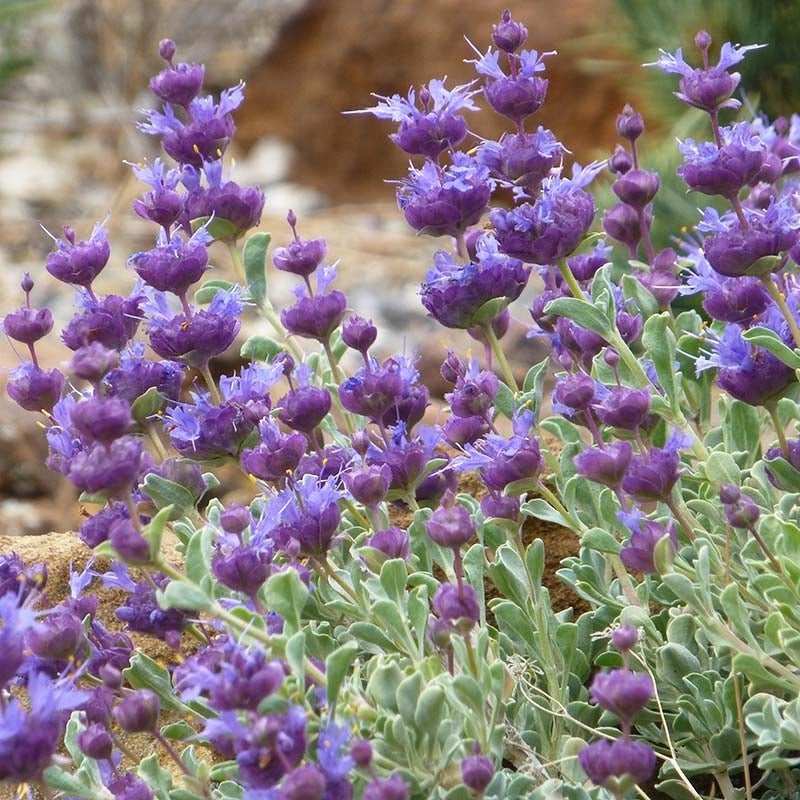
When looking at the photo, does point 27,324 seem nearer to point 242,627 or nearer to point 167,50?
point 167,50

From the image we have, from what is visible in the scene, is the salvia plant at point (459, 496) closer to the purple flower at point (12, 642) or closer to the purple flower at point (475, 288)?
the purple flower at point (475, 288)

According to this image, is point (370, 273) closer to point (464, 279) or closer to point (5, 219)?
point (5, 219)

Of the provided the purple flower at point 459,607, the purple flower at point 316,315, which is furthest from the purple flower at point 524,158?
the purple flower at point 459,607

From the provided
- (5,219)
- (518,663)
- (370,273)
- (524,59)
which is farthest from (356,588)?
(5,219)

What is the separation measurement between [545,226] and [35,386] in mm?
686

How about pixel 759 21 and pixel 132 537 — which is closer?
pixel 132 537

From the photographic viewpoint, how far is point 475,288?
5.49 feet

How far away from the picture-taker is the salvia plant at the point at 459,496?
136cm

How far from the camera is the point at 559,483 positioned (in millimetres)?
1864

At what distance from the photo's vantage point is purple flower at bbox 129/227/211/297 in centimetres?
164

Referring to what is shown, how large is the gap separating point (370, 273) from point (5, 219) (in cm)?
257

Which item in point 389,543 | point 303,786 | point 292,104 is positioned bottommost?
point 292,104

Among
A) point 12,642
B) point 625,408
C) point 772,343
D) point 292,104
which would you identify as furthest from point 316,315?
point 292,104

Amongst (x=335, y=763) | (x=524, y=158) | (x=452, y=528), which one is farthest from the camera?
(x=524, y=158)
